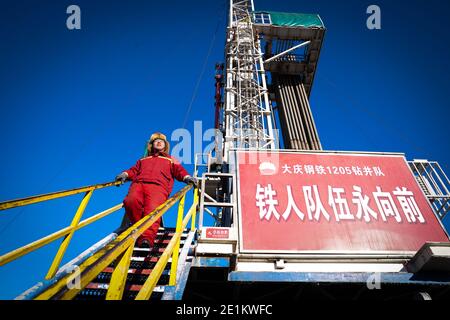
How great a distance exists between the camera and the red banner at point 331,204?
450cm

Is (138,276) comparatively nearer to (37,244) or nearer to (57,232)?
(57,232)

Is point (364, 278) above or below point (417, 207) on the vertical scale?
below

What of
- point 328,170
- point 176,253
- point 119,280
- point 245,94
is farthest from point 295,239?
point 245,94

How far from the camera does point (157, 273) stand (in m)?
2.40

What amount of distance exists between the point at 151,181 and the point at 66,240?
1625 mm

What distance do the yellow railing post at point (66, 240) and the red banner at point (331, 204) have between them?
262cm

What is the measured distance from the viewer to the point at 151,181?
15.0 ft

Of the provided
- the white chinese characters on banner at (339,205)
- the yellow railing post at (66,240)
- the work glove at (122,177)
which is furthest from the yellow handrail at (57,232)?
the white chinese characters on banner at (339,205)

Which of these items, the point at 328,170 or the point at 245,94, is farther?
the point at 245,94

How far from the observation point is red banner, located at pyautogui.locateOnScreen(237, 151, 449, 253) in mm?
4504
